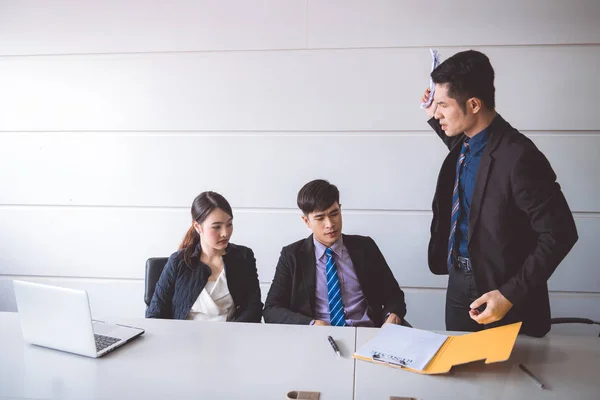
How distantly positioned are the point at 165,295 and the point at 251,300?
1.20 feet

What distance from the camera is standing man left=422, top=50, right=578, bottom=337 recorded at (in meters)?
1.70

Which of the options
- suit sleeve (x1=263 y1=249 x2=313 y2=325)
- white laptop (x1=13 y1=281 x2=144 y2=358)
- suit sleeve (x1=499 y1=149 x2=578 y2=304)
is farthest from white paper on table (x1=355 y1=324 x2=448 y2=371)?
white laptop (x1=13 y1=281 x2=144 y2=358)

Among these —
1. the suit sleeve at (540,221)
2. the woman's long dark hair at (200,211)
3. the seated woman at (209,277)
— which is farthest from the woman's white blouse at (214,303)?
the suit sleeve at (540,221)

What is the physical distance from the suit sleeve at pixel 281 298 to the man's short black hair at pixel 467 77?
1.01 metres

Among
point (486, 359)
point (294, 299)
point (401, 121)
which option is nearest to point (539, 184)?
point (486, 359)

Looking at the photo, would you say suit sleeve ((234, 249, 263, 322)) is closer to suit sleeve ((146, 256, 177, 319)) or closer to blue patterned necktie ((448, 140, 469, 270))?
suit sleeve ((146, 256, 177, 319))

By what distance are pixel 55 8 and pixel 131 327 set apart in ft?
7.59

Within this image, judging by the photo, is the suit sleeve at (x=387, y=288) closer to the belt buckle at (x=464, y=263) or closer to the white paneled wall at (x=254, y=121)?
the belt buckle at (x=464, y=263)

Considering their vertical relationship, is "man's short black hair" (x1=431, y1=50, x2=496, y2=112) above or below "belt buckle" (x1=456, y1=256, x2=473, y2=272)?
above

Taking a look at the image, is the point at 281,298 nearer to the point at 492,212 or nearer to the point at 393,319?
the point at 393,319

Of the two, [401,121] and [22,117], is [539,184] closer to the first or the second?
[401,121]

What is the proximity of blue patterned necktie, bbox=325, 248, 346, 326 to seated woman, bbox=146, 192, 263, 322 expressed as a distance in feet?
1.05

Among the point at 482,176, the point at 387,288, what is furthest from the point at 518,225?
the point at 387,288

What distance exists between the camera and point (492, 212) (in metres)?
1.87
